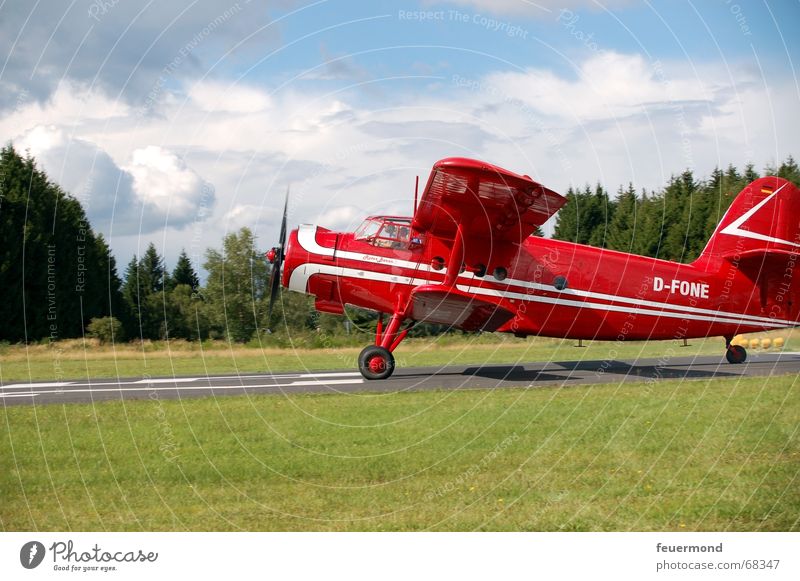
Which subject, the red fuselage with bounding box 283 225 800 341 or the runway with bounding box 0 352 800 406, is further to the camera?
the red fuselage with bounding box 283 225 800 341

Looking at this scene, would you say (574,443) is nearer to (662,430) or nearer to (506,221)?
(662,430)

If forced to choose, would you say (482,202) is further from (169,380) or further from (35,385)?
(35,385)

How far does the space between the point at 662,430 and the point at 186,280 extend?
1585 inches

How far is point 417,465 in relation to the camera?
308 inches

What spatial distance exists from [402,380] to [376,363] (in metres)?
0.65

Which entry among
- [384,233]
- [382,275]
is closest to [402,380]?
[382,275]

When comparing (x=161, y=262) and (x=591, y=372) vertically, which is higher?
(x=161, y=262)

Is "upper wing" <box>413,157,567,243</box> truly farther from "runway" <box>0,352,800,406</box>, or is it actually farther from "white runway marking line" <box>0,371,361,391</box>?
"white runway marking line" <box>0,371,361,391</box>

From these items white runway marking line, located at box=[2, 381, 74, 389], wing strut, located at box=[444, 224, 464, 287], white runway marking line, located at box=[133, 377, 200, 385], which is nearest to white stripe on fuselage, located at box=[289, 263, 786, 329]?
wing strut, located at box=[444, 224, 464, 287]

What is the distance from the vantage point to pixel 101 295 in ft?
140

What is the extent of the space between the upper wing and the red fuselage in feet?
2.20

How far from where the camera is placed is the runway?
13734 millimetres

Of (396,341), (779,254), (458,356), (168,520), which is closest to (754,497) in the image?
(168,520)

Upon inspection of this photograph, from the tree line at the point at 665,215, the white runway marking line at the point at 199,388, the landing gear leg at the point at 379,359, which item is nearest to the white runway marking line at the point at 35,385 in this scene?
the white runway marking line at the point at 199,388
